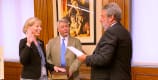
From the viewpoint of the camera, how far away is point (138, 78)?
4070mm

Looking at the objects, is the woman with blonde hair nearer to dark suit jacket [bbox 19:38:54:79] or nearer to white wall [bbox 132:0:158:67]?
dark suit jacket [bbox 19:38:54:79]

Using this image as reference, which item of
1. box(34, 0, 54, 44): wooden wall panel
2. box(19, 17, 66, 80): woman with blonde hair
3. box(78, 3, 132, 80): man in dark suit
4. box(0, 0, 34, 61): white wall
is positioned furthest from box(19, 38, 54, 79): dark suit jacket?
box(0, 0, 34, 61): white wall

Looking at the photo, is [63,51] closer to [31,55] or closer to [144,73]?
[31,55]

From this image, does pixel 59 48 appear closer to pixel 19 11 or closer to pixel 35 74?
pixel 35 74

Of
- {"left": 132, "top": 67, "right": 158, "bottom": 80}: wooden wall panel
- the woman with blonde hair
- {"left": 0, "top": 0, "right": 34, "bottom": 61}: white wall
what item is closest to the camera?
the woman with blonde hair

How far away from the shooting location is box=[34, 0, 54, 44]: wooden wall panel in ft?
15.9

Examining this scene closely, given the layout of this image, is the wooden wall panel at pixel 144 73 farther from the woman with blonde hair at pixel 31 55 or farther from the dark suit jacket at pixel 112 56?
the woman with blonde hair at pixel 31 55

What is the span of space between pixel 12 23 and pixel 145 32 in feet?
8.93

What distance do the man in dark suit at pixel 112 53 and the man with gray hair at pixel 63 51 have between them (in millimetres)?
1115

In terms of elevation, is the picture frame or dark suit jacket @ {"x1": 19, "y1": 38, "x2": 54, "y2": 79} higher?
the picture frame

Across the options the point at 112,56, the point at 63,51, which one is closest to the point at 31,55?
the point at 63,51

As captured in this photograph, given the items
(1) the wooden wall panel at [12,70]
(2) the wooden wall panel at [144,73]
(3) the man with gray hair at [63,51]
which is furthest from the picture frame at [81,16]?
(1) the wooden wall panel at [12,70]

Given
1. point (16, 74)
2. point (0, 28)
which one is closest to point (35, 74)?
point (16, 74)

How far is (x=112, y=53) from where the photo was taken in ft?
8.28
